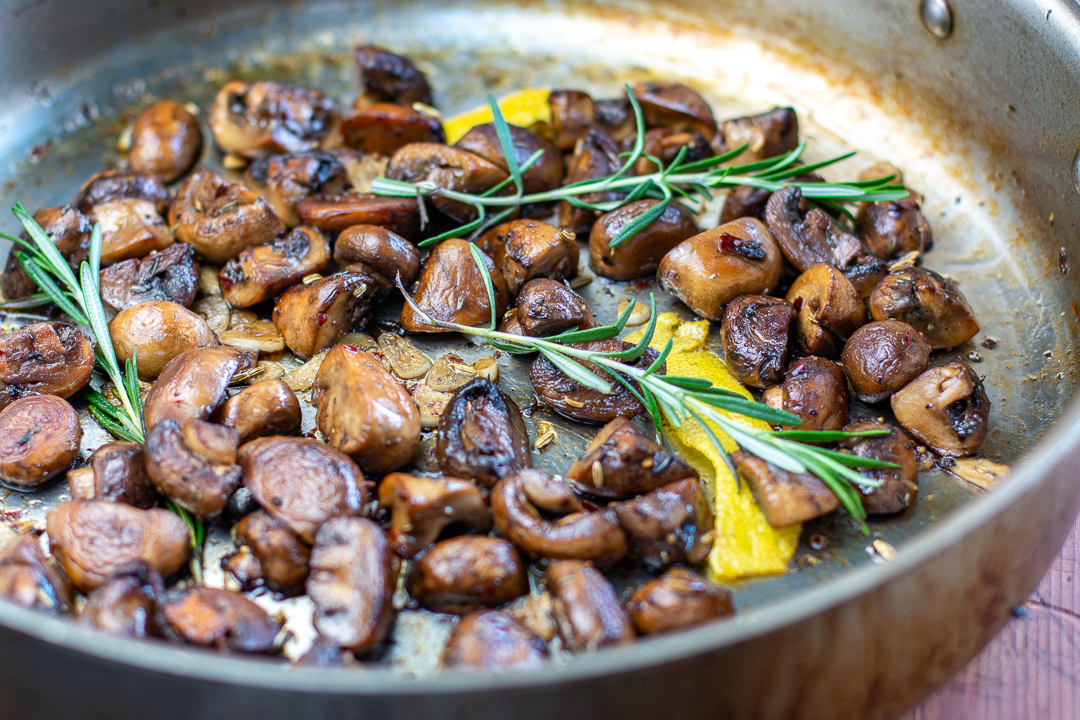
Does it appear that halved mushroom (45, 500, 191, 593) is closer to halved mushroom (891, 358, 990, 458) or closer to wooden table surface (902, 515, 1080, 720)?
wooden table surface (902, 515, 1080, 720)

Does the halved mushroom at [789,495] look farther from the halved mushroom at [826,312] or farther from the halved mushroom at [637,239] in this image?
the halved mushroom at [637,239]

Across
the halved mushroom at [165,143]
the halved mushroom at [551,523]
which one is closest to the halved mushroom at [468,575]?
the halved mushroom at [551,523]

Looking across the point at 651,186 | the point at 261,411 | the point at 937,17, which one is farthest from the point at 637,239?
the point at 937,17

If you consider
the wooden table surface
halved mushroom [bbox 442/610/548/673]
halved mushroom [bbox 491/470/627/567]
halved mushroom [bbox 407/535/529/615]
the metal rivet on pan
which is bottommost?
the wooden table surface

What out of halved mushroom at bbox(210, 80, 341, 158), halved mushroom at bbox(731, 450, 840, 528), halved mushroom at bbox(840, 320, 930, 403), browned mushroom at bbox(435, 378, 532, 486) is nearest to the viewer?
halved mushroom at bbox(731, 450, 840, 528)

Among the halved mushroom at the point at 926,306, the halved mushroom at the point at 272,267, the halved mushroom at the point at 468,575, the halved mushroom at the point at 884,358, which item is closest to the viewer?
the halved mushroom at the point at 468,575

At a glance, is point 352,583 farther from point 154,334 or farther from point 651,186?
point 651,186

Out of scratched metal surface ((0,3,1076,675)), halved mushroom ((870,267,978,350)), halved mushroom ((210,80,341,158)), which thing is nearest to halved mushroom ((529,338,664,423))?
scratched metal surface ((0,3,1076,675))
